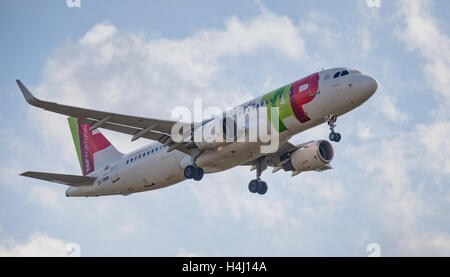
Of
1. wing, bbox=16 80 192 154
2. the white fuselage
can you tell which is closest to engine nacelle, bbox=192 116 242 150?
the white fuselage

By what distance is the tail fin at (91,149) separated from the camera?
156 feet

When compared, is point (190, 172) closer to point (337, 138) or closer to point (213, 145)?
point (213, 145)

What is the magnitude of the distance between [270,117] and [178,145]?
6.24 metres

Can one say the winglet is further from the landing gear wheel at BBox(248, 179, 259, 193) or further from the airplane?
the landing gear wheel at BBox(248, 179, 259, 193)

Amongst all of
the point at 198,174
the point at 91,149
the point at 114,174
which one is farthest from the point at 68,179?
the point at 198,174

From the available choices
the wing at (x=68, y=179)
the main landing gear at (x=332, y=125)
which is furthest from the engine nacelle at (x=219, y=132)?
the wing at (x=68, y=179)

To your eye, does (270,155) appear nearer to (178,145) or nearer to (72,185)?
(178,145)

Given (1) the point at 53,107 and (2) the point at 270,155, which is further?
(2) the point at 270,155

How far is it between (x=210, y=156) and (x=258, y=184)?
659 cm

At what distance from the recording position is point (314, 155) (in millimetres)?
42938
